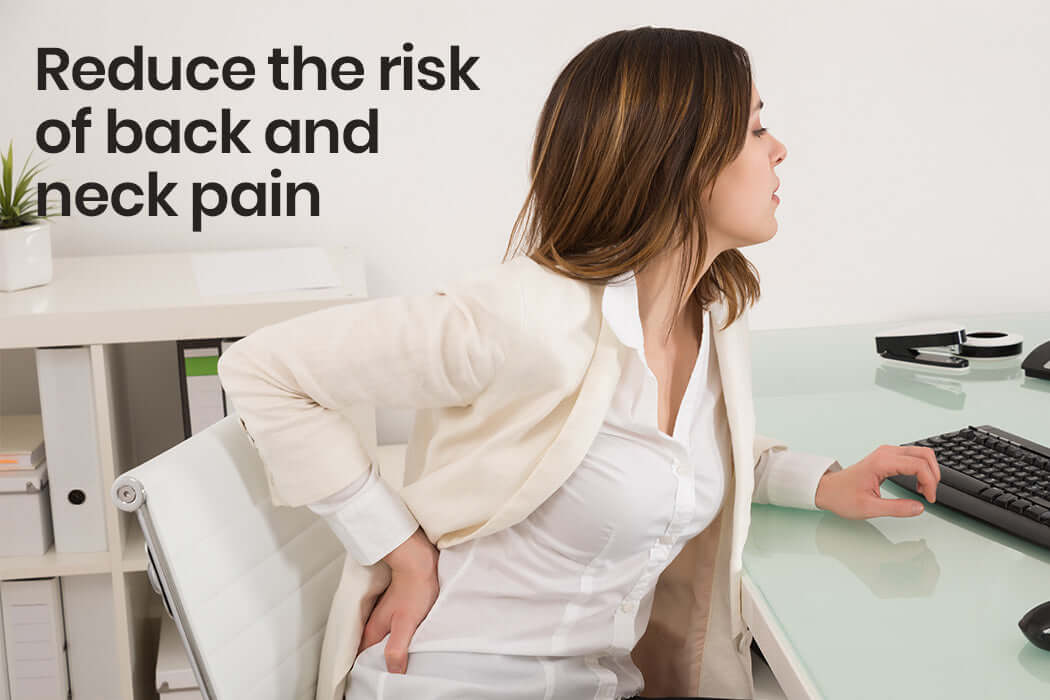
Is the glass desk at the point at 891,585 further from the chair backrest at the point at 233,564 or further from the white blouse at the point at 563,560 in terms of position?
the chair backrest at the point at 233,564

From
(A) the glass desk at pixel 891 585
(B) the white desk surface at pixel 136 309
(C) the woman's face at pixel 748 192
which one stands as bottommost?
(A) the glass desk at pixel 891 585

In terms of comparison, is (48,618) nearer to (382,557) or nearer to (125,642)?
(125,642)

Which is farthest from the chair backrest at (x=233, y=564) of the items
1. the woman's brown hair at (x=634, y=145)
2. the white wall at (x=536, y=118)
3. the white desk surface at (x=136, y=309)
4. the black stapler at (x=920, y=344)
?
the black stapler at (x=920, y=344)

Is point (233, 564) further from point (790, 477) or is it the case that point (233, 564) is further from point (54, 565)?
point (54, 565)

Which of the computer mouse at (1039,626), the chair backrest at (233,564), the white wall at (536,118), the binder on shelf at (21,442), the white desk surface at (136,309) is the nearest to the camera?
the computer mouse at (1039,626)

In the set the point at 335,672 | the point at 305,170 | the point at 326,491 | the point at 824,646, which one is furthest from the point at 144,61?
the point at 824,646

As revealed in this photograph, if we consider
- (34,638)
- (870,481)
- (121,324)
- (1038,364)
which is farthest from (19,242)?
(1038,364)

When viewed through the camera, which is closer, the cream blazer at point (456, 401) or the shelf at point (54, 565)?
the cream blazer at point (456, 401)

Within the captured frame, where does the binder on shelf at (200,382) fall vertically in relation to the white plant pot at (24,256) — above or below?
below

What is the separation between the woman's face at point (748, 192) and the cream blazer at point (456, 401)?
0.50 feet

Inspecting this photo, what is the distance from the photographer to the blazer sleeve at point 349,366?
1.04 m

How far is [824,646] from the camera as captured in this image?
3.04 feet

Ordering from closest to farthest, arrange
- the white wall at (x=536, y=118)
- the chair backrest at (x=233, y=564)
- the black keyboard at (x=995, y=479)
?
the chair backrest at (x=233, y=564) → the black keyboard at (x=995, y=479) → the white wall at (x=536, y=118)

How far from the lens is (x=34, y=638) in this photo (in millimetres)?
1767
